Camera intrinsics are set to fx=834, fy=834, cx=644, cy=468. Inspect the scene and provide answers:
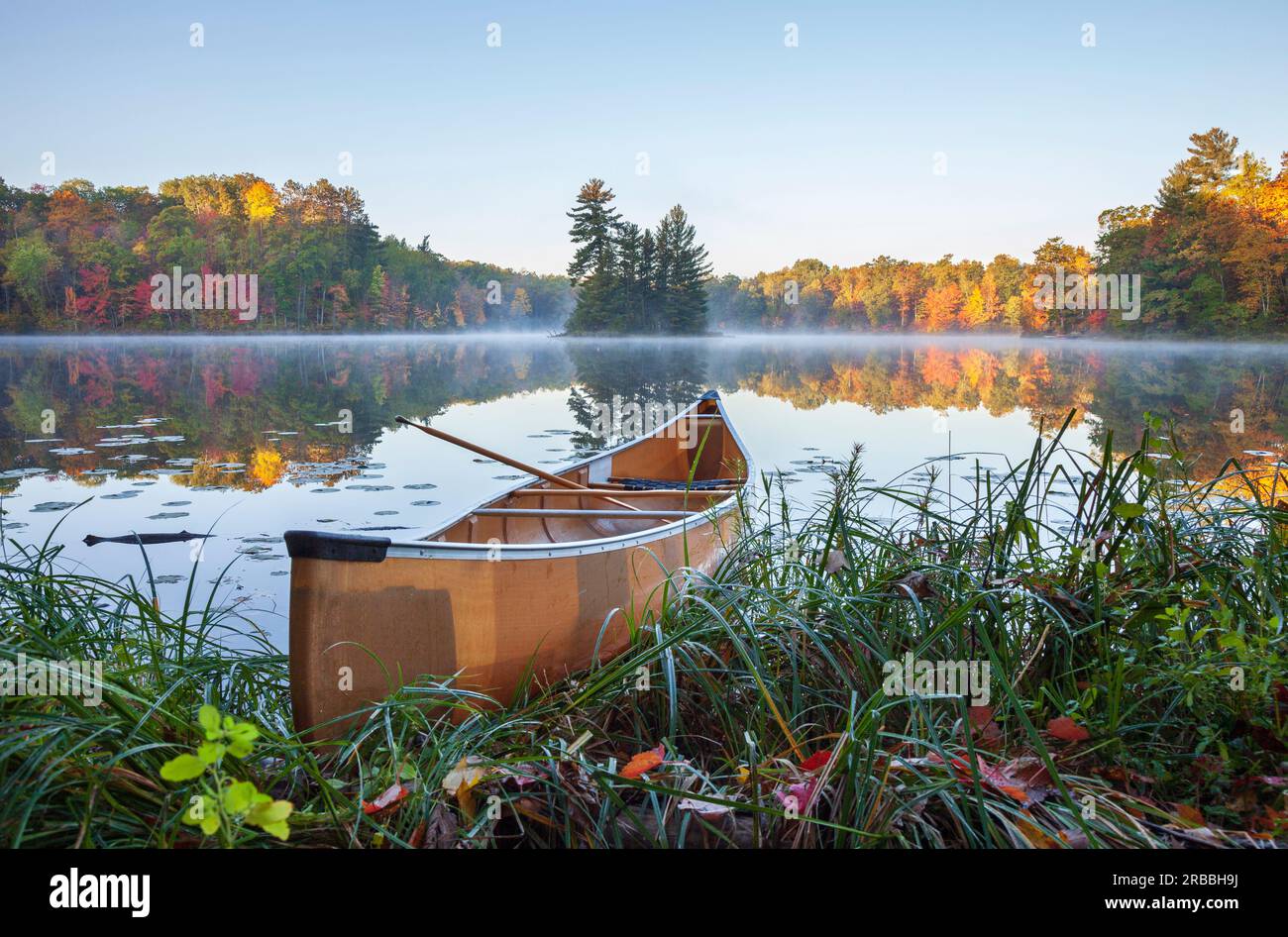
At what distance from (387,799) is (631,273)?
60.3m

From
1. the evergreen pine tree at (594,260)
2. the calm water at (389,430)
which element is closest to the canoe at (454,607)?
the calm water at (389,430)

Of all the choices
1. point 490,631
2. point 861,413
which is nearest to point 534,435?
point 861,413

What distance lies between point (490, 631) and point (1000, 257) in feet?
219

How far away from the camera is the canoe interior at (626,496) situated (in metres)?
4.16

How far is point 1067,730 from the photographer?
1917 mm

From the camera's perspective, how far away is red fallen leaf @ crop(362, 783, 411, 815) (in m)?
1.69

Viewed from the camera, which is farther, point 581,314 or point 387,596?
point 581,314

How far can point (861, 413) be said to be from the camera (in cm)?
1548

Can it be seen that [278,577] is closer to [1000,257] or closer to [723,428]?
[723,428]

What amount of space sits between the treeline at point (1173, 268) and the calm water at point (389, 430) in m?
9.84

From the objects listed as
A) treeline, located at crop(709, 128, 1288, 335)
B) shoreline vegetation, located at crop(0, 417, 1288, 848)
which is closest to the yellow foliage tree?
treeline, located at crop(709, 128, 1288, 335)

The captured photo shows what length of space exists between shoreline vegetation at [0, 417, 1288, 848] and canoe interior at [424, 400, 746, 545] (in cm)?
91

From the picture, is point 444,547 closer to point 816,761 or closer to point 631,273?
point 816,761
